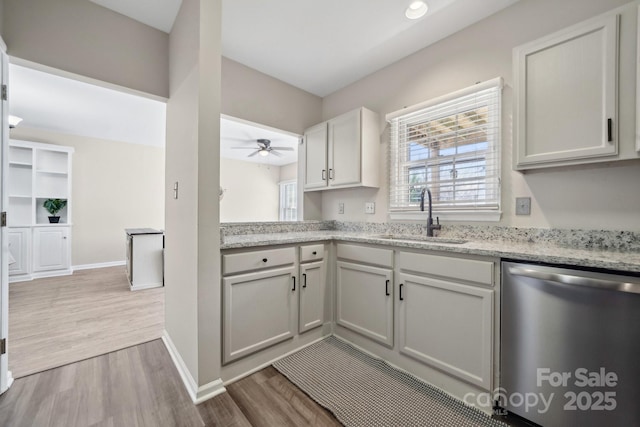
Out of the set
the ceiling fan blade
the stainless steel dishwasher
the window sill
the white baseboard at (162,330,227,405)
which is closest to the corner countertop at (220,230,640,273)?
the stainless steel dishwasher

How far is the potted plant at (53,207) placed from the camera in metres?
4.51

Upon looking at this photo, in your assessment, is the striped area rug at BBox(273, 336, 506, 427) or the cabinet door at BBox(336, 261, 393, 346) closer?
the striped area rug at BBox(273, 336, 506, 427)

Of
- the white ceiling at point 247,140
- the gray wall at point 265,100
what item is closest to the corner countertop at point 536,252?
the gray wall at point 265,100

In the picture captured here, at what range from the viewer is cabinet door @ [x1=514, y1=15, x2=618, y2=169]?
1.31 meters

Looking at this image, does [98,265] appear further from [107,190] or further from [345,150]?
[345,150]

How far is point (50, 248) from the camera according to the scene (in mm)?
4453

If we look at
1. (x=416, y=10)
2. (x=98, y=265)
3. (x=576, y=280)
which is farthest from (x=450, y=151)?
(x=98, y=265)

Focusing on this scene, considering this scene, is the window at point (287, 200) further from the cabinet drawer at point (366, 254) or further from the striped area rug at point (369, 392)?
the striped area rug at point (369, 392)

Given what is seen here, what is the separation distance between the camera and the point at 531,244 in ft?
5.50

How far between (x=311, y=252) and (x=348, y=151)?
1.12m

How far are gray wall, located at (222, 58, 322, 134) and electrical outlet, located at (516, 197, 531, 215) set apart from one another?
2266 mm

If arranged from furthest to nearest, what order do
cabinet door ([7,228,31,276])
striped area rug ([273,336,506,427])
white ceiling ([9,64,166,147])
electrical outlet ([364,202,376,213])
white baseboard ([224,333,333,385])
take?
cabinet door ([7,228,31,276]), white ceiling ([9,64,166,147]), electrical outlet ([364,202,376,213]), white baseboard ([224,333,333,385]), striped area rug ([273,336,506,427])

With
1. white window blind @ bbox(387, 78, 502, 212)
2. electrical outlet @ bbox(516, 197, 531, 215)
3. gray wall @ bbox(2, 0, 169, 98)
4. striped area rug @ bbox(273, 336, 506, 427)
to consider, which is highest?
gray wall @ bbox(2, 0, 169, 98)

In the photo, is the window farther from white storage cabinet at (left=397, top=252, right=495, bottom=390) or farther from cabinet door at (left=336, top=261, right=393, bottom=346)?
white storage cabinet at (left=397, top=252, right=495, bottom=390)
